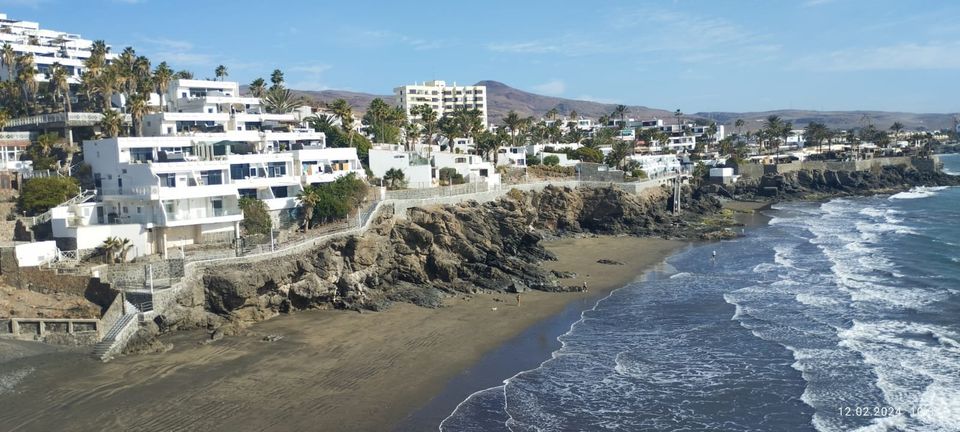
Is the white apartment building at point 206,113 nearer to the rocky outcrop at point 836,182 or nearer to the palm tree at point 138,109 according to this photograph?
the palm tree at point 138,109

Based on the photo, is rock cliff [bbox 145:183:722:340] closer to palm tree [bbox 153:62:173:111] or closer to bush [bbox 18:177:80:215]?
bush [bbox 18:177:80:215]

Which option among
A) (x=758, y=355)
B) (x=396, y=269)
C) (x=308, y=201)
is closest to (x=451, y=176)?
(x=308, y=201)

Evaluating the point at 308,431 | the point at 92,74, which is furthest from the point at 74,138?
the point at 308,431

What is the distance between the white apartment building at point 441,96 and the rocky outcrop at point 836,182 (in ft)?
192

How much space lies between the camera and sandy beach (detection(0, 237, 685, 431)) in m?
25.1

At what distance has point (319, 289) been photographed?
1527 inches

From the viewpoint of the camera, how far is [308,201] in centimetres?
4541

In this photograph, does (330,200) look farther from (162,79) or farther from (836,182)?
(836,182)

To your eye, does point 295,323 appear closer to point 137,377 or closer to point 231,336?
point 231,336

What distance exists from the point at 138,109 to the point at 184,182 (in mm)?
9607

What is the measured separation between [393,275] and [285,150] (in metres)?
14.6

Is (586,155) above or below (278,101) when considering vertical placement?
below

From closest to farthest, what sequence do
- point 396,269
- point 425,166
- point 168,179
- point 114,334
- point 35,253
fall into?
1. point 114,334
2. point 35,253
3. point 168,179
4. point 396,269
5. point 425,166

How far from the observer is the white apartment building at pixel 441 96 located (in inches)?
5802
